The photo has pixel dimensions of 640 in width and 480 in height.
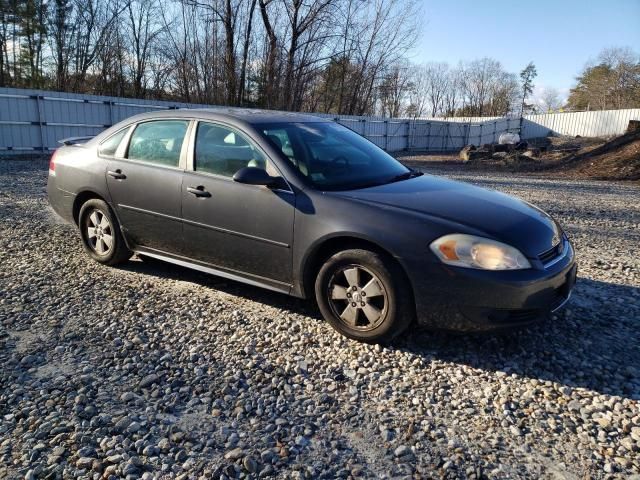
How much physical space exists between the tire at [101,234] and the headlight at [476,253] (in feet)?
10.2

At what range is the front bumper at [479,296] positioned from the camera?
119 inches

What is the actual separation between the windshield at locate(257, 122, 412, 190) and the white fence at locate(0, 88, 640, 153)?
47.6 ft

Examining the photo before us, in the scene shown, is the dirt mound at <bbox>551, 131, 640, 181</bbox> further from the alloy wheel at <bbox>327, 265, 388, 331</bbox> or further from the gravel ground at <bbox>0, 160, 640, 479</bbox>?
the alloy wheel at <bbox>327, 265, 388, 331</bbox>

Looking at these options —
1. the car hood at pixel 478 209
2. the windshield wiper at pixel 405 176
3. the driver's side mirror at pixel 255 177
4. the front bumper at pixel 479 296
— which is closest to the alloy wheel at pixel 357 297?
the front bumper at pixel 479 296

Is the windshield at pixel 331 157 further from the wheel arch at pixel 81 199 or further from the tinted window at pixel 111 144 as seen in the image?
the wheel arch at pixel 81 199

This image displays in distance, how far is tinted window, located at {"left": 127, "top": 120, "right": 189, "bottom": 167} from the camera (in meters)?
4.30

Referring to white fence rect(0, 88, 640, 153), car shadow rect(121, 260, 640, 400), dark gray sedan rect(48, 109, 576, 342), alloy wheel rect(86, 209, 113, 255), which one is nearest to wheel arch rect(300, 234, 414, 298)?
dark gray sedan rect(48, 109, 576, 342)

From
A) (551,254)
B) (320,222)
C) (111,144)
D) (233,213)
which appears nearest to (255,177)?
(233,213)

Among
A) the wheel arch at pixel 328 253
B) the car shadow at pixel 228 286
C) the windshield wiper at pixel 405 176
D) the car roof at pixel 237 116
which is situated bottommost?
the car shadow at pixel 228 286

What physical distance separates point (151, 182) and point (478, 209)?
109 inches

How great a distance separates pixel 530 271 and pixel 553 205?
23.6 ft

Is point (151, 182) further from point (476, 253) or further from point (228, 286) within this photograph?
point (476, 253)

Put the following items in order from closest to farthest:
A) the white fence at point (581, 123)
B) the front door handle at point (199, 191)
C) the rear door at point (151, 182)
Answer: the front door handle at point (199, 191), the rear door at point (151, 182), the white fence at point (581, 123)

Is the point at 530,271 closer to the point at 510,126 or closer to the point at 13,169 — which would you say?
the point at 13,169
